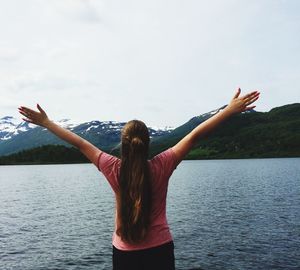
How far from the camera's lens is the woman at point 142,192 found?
5523mm

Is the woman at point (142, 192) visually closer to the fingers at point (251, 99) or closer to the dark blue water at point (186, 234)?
the fingers at point (251, 99)

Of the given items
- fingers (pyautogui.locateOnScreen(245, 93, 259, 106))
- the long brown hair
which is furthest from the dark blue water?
fingers (pyautogui.locateOnScreen(245, 93, 259, 106))

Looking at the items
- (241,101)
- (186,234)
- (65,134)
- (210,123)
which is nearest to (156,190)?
(210,123)

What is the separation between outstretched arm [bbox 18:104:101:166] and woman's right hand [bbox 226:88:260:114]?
211 cm

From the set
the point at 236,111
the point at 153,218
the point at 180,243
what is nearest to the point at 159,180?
the point at 153,218

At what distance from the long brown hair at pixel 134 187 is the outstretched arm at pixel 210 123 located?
1.69 ft

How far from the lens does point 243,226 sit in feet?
167

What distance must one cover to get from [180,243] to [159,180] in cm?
3707

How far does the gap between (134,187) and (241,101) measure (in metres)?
2.03

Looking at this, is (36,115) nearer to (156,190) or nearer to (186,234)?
(156,190)

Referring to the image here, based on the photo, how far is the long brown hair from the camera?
18.0ft

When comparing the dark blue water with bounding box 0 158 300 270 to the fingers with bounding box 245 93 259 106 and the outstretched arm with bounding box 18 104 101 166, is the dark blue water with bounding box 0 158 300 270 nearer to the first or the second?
the outstretched arm with bounding box 18 104 101 166

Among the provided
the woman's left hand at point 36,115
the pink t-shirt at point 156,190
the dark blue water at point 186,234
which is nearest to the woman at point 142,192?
the pink t-shirt at point 156,190

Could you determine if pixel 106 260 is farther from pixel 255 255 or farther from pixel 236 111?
pixel 236 111
